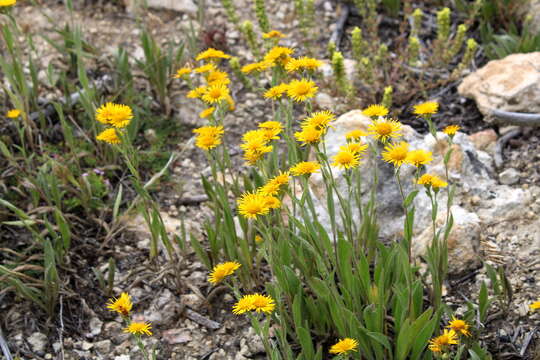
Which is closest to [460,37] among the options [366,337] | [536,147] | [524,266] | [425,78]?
[425,78]

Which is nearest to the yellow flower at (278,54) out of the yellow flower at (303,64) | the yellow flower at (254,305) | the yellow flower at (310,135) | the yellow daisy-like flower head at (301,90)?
the yellow flower at (303,64)

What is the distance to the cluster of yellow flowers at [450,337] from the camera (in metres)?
1.91

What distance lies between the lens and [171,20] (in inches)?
195

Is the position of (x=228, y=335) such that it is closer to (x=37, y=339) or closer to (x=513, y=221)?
(x=37, y=339)

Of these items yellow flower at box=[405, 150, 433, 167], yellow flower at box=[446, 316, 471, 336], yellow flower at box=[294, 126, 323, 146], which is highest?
yellow flower at box=[294, 126, 323, 146]

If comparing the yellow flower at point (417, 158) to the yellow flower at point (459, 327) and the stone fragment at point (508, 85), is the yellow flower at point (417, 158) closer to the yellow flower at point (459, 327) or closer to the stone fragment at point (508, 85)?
the yellow flower at point (459, 327)

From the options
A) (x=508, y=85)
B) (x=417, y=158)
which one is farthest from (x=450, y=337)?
(x=508, y=85)

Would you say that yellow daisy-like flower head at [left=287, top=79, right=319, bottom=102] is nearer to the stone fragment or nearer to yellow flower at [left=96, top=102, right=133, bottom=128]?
yellow flower at [left=96, top=102, right=133, bottom=128]

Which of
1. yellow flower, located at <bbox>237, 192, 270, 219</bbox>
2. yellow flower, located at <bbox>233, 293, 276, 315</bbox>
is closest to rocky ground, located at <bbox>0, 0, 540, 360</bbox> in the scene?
yellow flower, located at <bbox>233, 293, 276, 315</bbox>

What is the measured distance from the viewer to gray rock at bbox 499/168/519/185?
10.4 feet

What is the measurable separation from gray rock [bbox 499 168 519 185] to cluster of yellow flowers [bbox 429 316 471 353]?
1.31m

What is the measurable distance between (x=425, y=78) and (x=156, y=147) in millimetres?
2014

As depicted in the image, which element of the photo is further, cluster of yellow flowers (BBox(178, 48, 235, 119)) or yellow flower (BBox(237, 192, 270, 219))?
cluster of yellow flowers (BBox(178, 48, 235, 119))

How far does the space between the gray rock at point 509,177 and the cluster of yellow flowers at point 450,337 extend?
1.31m
